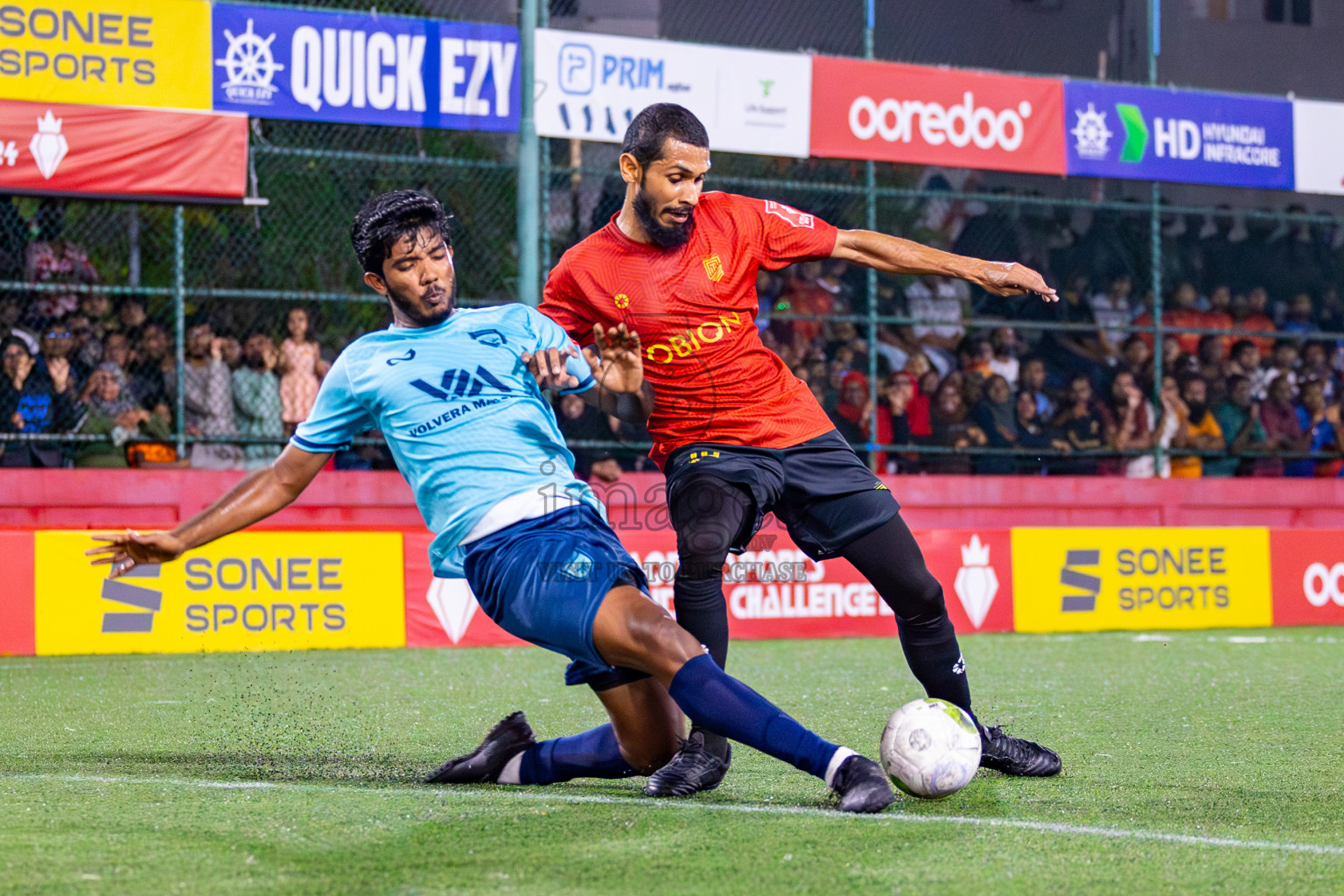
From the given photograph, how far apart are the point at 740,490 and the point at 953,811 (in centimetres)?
116

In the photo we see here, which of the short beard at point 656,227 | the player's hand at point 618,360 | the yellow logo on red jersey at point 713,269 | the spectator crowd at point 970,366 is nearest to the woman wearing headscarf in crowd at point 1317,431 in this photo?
the spectator crowd at point 970,366

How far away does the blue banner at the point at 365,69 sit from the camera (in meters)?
11.5

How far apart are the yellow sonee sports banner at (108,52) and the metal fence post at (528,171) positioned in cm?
237

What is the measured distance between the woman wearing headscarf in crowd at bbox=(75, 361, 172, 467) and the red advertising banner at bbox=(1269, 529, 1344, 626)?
8654 mm

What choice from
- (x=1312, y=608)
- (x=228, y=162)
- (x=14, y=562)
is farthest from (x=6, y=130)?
(x=1312, y=608)

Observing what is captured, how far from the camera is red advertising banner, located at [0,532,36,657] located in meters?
9.66

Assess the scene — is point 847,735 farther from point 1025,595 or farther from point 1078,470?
point 1078,470

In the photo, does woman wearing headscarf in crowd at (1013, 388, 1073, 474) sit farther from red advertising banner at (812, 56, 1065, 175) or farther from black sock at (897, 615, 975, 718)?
black sock at (897, 615, 975, 718)

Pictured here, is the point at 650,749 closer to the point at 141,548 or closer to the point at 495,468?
the point at 495,468

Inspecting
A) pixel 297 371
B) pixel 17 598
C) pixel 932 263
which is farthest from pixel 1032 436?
pixel 932 263

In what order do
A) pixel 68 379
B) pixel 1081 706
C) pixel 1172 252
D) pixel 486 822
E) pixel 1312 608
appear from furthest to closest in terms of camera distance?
pixel 1172 252
pixel 1312 608
pixel 68 379
pixel 1081 706
pixel 486 822

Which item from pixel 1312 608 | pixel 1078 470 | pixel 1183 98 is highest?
pixel 1183 98

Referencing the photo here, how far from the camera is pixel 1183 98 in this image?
46.7 feet

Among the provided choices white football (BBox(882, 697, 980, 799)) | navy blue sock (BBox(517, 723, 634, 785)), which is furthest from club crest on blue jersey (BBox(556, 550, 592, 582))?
white football (BBox(882, 697, 980, 799))
